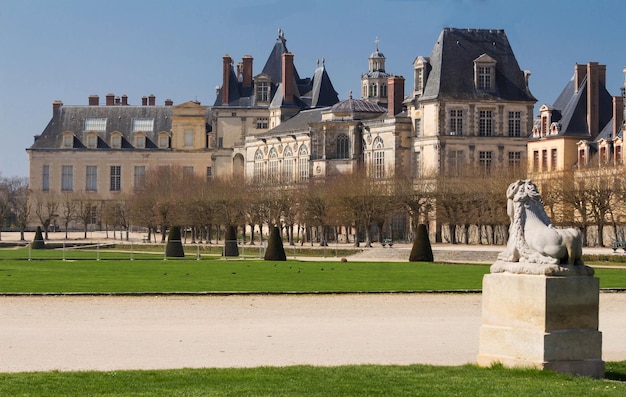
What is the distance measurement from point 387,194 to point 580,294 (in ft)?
220

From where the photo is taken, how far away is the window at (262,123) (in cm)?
12594

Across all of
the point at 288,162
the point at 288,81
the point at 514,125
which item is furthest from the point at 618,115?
the point at 288,81

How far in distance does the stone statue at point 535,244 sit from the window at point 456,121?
80236 mm

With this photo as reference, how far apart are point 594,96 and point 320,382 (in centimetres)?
7449

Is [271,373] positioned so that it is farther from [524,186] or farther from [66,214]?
[66,214]

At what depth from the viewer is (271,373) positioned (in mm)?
16078

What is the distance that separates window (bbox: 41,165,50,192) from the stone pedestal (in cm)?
11814

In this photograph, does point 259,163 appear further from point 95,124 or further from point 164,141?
point 95,124

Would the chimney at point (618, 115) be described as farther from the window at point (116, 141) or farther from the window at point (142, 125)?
the window at point (142, 125)

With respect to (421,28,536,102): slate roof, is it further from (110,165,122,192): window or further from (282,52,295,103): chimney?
(110,165,122,192): window

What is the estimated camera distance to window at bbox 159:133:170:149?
132625 mm

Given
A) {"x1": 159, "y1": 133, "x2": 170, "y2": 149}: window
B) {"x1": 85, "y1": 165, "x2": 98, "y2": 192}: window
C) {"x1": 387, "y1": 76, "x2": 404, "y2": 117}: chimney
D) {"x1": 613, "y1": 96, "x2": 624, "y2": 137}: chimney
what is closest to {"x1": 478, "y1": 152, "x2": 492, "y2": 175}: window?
{"x1": 387, "y1": 76, "x2": 404, "y2": 117}: chimney

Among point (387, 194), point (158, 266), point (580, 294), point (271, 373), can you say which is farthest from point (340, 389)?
point (387, 194)

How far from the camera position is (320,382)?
15125mm
